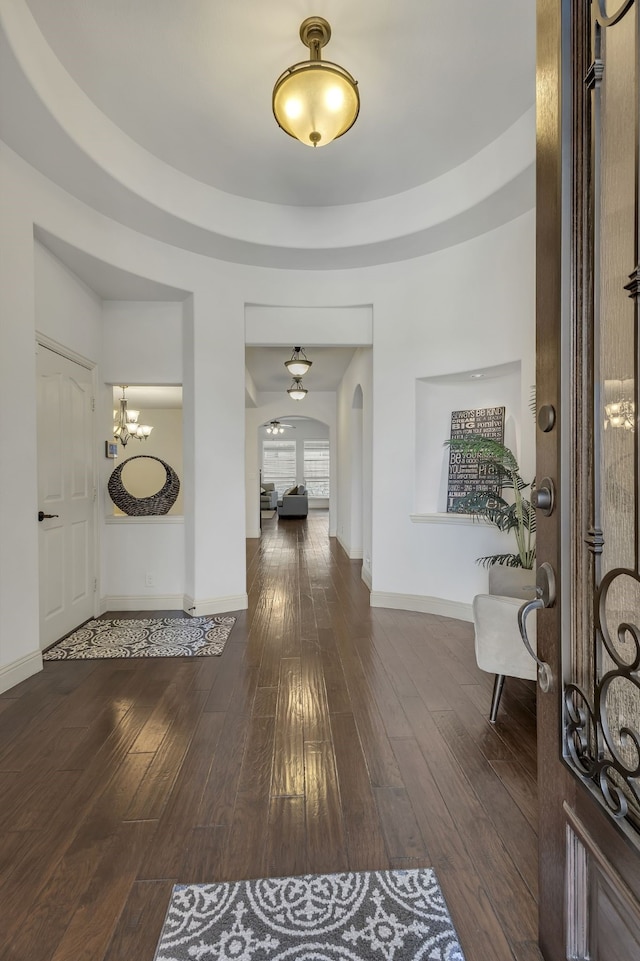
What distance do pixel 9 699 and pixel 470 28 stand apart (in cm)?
437

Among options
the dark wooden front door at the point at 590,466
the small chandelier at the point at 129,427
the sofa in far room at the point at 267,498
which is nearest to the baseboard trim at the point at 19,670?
the dark wooden front door at the point at 590,466

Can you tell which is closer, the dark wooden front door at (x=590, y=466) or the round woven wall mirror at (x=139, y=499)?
the dark wooden front door at (x=590, y=466)

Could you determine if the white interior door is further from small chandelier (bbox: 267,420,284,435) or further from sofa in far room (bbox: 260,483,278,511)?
small chandelier (bbox: 267,420,284,435)

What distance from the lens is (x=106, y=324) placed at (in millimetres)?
4535

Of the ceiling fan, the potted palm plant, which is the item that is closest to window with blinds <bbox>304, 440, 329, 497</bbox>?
the ceiling fan

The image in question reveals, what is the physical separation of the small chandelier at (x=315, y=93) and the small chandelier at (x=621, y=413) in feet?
8.02

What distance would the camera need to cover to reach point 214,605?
4.44 meters

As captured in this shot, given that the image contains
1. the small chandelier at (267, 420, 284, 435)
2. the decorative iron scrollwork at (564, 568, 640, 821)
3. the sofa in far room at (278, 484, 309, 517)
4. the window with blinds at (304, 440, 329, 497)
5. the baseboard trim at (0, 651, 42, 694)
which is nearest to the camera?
the decorative iron scrollwork at (564, 568, 640, 821)

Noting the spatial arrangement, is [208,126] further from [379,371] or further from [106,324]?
[379,371]

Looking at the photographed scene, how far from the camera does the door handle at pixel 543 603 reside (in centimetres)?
103

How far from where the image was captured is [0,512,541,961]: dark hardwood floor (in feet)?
4.77

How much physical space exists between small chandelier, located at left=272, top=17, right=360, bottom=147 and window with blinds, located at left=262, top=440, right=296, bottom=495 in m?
13.9

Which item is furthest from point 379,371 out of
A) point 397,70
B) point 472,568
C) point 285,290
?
point 397,70

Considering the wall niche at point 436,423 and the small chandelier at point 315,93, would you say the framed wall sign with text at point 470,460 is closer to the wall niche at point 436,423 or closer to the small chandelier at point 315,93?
the wall niche at point 436,423
